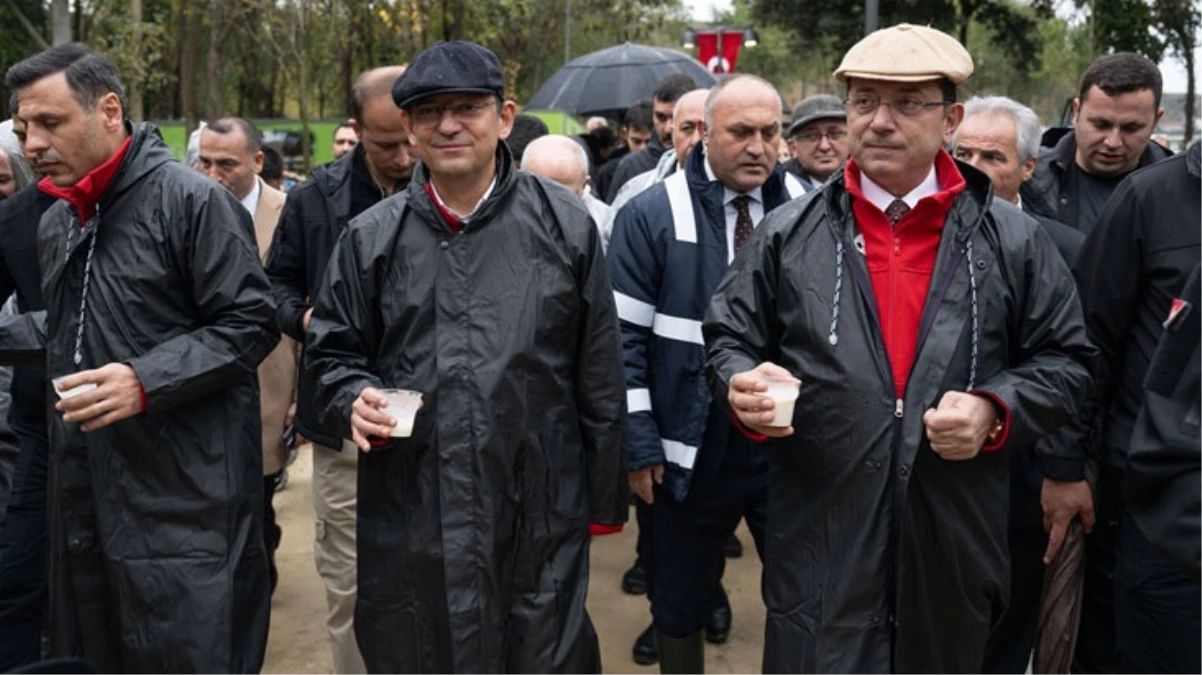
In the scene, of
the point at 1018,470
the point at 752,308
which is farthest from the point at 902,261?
the point at 1018,470

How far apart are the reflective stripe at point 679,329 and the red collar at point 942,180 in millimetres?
1013

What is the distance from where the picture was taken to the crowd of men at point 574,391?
120 inches

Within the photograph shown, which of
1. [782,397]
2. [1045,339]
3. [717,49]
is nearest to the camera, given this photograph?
[782,397]

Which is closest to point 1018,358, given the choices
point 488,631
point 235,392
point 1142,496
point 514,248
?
point 1142,496

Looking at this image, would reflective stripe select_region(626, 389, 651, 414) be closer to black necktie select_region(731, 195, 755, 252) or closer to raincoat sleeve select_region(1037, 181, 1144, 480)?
black necktie select_region(731, 195, 755, 252)

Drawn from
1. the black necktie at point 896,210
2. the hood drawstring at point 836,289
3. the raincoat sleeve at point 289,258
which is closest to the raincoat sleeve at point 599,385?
the hood drawstring at point 836,289

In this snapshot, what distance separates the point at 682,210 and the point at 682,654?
155cm

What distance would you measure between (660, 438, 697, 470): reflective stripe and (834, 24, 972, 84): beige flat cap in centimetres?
137

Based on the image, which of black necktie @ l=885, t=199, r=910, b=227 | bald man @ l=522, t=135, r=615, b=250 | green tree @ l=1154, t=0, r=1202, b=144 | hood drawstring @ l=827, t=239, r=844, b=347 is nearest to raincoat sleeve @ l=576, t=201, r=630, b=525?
hood drawstring @ l=827, t=239, r=844, b=347

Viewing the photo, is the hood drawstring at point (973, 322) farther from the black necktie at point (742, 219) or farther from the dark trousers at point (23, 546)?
the dark trousers at point (23, 546)

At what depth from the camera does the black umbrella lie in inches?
433

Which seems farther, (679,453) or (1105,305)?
(679,453)

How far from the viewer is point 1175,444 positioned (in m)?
2.20

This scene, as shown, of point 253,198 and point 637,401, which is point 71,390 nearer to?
point 637,401
